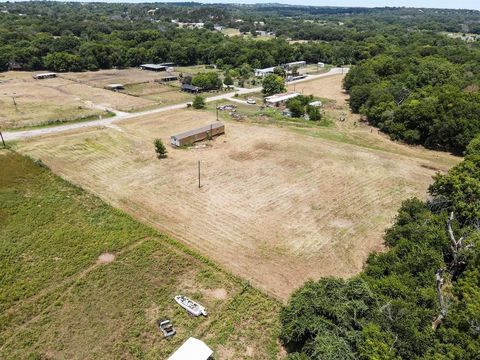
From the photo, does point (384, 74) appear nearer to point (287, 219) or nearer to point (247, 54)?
point (247, 54)

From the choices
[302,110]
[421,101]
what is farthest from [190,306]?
[421,101]

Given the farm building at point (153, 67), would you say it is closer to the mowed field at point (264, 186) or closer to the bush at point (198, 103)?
the bush at point (198, 103)

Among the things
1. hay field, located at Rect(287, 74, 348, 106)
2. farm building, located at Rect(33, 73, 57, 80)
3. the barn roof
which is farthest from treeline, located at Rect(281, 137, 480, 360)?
farm building, located at Rect(33, 73, 57, 80)

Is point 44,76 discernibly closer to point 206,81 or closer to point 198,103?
point 206,81

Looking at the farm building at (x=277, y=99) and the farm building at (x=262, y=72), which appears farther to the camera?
the farm building at (x=262, y=72)

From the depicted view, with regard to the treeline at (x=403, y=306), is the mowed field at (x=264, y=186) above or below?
below

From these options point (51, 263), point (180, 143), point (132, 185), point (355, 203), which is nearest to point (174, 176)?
point (132, 185)

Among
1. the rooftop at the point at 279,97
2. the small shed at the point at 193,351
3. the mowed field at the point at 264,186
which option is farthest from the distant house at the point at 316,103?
the small shed at the point at 193,351

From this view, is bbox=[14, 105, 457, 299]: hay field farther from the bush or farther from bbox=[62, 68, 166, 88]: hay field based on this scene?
bbox=[62, 68, 166, 88]: hay field
